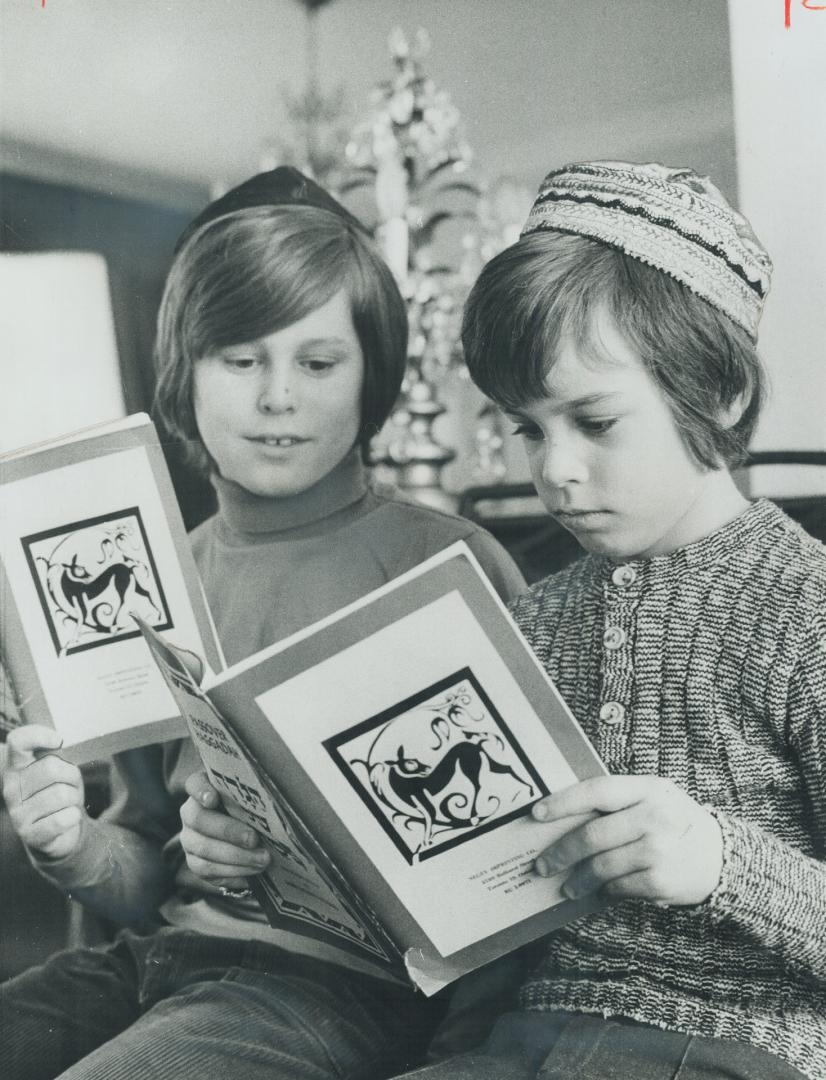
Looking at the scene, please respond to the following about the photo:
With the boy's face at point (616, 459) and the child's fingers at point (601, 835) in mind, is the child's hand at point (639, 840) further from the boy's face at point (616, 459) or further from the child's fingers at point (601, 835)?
the boy's face at point (616, 459)

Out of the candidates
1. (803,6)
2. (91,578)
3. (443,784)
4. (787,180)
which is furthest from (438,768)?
(803,6)

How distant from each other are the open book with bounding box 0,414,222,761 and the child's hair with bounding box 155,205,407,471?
0.23ft

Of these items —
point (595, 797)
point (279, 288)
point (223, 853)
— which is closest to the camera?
point (595, 797)

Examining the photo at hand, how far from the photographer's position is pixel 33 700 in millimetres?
1109

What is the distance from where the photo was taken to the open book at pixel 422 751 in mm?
767

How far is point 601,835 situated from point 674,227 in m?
0.46

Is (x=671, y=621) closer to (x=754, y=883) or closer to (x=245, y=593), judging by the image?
(x=754, y=883)

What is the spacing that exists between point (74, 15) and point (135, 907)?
895 millimetres

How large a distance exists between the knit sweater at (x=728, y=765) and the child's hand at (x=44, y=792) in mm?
479

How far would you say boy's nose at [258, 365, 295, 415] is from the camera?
1078mm

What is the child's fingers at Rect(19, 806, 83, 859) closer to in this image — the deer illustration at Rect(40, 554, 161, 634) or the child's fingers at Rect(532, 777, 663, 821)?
the deer illustration at Rect(40, 554, 161, 634)

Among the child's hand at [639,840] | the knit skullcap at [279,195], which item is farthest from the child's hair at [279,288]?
the child's hand at [639,840]

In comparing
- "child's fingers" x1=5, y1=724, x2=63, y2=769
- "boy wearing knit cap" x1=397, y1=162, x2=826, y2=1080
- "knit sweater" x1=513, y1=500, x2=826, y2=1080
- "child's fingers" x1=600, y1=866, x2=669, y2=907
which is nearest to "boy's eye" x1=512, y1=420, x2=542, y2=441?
"boy wearing knit cap" x1=397, y1=162, x2=826, y2=1080

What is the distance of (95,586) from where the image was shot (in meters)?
1.09
